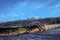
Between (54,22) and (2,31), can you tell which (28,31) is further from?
(54,22)

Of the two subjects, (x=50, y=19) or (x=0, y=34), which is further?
(x=50, y=19)

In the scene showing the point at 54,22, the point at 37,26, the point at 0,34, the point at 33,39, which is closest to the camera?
the point at 33,39

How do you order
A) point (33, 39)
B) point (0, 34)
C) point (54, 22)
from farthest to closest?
1. point (54, 22)
2. point (0, 34)
3. point (33, 39)

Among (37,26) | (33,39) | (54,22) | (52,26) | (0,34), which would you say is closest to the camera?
(33,39)

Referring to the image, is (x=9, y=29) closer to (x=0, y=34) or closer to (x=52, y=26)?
(x=0, y=34)

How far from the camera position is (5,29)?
46.2 meters

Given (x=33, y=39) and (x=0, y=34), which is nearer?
(x=33, y=39)

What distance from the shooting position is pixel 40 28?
48.9m

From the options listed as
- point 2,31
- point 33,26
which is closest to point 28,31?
point 33,26

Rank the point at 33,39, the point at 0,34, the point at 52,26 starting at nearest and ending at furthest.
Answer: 1. the point at 33,39
2. the point at 0,34
3. the point at 52,26

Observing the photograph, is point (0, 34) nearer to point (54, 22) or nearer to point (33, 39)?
point (33, 39)

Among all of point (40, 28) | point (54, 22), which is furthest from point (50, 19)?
point (40, 28)

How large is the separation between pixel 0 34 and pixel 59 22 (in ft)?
83.4

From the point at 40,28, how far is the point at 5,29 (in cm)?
723
